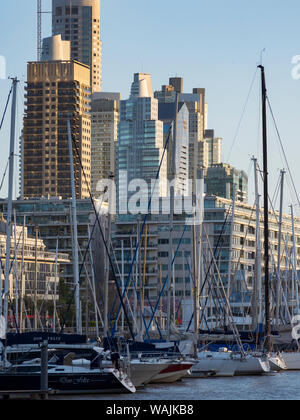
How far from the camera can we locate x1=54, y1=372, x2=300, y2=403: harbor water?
49938 millimetres

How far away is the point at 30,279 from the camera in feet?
449

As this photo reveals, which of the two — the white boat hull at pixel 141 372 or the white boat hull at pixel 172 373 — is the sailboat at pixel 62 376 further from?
the white boat hull at pixel 172 373

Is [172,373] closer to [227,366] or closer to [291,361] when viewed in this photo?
[227,366]

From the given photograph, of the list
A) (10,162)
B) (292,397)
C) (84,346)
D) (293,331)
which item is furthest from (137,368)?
(293,331)

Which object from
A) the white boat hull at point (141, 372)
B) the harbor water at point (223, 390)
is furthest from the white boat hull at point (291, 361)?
the white boat hull at point (141, 372)

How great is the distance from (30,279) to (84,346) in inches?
3208

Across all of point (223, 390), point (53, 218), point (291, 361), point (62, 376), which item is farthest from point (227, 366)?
point (53, 218)

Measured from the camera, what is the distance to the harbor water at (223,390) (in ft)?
164

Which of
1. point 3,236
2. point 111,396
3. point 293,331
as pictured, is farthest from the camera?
point 3,236

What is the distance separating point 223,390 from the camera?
5453 cm

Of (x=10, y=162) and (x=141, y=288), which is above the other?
(x=10, y=162)

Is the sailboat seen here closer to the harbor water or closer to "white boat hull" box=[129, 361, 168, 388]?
the harbor water

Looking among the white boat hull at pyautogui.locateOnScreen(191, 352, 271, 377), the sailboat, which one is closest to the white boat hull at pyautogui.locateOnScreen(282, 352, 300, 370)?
the white boat hull at pyautogui.locateOnScreen(191, 352, 271, 377)

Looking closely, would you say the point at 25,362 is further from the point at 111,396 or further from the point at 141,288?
the point at 141,288
